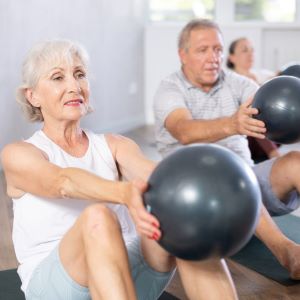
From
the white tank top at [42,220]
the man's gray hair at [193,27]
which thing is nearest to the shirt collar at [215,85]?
the man's gray hair at [193,27]

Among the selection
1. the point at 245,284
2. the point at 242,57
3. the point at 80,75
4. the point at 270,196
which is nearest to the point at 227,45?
the point at 242,57

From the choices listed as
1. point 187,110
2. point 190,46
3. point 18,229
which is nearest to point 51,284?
point 18,229

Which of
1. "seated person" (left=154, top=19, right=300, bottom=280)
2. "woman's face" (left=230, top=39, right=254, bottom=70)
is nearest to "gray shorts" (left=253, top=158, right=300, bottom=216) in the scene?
"seated person" (left=154, top=19, right=300, bottom=280)

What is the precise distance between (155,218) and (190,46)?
158 cm

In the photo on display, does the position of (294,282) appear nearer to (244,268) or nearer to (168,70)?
(244,268)

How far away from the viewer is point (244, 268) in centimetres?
256

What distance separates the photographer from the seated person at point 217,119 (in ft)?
7.94

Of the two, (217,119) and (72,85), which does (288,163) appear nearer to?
Answer: (217,119)

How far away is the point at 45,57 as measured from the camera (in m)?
1.86

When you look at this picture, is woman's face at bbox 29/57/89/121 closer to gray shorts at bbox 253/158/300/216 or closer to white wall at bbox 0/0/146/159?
gray shorts at bbox 253/158/300/216

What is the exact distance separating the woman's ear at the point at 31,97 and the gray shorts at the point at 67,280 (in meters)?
0.46

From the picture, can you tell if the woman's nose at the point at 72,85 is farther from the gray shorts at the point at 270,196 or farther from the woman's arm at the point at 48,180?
the gray shorts at the point at 270,196

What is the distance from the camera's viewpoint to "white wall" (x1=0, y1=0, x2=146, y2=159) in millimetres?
4465

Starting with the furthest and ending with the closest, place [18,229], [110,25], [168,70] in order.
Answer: [168,70] → [110,25] → [18,229]
